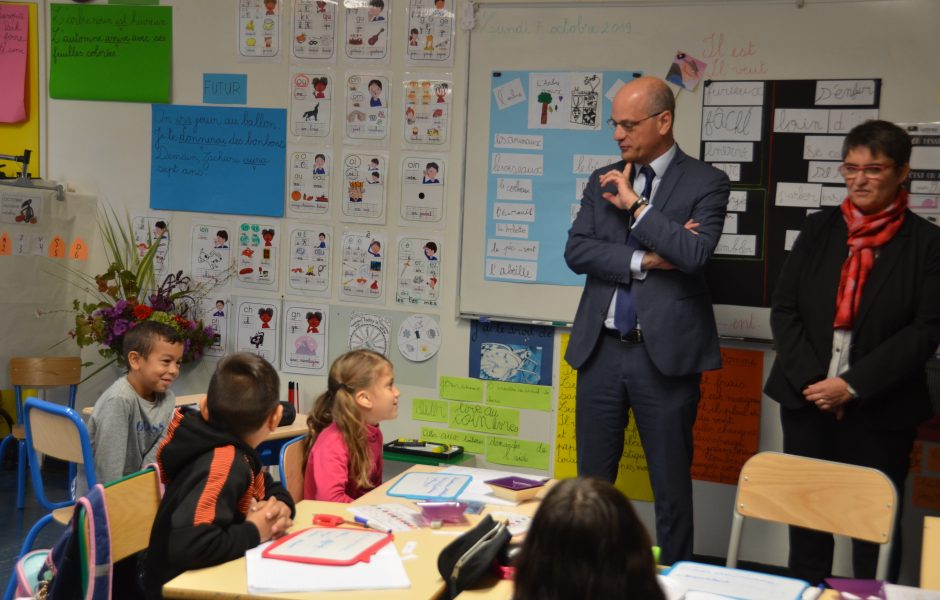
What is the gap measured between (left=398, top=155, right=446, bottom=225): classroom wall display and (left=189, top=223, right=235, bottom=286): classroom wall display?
97 cm

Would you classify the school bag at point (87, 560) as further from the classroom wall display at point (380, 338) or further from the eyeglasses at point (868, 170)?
the classroom wall display at point (380, 338)

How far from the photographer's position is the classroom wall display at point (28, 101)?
5.29 m

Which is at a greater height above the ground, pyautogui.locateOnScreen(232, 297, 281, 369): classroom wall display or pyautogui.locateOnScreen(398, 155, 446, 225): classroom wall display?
pyautogui.locateOnScreen(398, 155, 446, 225): classroom wall display

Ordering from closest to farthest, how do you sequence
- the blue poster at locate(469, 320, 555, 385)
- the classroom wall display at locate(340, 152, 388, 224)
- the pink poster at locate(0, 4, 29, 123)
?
the blue poster at locate(469, 320, 555, 385), the classroom wall display at locate(340, 152, 388, 224), the pink poster at locate(0, 4, 29, 123)

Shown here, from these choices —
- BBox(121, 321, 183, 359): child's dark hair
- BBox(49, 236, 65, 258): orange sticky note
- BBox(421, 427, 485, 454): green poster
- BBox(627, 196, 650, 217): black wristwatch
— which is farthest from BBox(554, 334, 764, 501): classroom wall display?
BBox(49, 236, 65, 258): orange sticky note

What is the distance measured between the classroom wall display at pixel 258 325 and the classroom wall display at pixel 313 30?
124cm

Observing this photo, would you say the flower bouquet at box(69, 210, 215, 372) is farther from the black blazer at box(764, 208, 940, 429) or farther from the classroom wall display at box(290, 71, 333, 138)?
the black blazer at box(764, 208, 940, 429)

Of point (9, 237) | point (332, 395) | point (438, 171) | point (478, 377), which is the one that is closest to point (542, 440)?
point (478, 377)

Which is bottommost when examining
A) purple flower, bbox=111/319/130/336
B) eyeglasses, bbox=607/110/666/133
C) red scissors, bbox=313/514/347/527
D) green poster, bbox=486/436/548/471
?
green poster, bbox=486/436/548/471

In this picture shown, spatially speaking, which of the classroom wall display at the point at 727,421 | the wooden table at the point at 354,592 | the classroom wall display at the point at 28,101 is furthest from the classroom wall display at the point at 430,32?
the wooden table at the point at 354,592

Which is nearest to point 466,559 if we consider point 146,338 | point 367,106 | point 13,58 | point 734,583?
point 734,583

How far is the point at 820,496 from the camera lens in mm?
2549

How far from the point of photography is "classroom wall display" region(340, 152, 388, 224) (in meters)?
4.64

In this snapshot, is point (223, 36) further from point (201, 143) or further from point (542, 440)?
point (542, 440)
